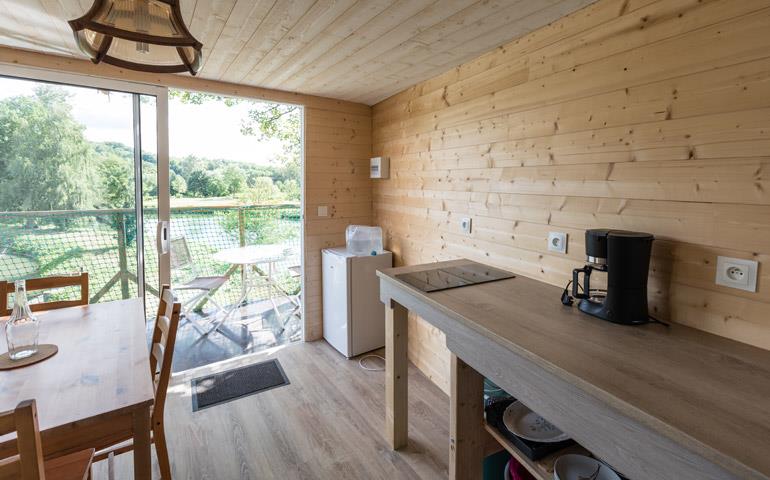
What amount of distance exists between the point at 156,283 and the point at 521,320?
8.34 feet

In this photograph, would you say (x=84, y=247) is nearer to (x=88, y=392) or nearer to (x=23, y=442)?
(x=88, y=392)

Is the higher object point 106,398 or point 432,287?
point 432,287

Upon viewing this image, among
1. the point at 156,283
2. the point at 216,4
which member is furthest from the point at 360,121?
the point at 156,283

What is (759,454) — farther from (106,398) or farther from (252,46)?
(252,46)

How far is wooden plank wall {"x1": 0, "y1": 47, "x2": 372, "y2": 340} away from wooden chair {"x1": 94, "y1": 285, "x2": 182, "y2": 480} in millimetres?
1548

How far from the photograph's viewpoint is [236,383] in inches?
107

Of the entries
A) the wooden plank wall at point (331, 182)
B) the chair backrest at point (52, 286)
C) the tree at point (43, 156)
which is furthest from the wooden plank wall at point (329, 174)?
the chair backrest at point (52, 286)

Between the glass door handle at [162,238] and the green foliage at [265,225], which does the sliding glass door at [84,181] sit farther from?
the green foliage at [265,225]

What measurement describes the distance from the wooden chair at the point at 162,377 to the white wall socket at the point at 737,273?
6.34ft

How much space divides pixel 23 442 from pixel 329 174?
274cm

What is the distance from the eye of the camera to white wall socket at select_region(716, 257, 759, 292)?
1160mm

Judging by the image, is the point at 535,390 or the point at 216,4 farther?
the point at 216,4

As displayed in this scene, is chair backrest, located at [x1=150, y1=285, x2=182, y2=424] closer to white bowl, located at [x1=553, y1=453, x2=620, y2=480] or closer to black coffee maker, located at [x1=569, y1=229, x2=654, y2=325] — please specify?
white bowl, located at [x1=553, y1=453, x2=620, y2=480]

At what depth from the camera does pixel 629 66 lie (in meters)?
1.46
